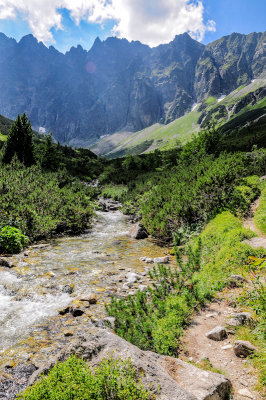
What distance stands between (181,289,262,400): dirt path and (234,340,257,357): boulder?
0.35 feet

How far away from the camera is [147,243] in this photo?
17.0m

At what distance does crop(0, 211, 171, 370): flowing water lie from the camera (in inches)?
250

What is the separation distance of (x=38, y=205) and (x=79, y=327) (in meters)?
13.7

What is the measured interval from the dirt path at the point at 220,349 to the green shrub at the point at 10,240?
460 inches

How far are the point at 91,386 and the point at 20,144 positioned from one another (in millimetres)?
49099

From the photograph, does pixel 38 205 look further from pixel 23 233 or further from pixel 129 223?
pixel 129 223

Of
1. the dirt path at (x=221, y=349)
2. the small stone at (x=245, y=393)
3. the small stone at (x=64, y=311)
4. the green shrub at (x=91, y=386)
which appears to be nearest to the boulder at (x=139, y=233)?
the small stone at (x=64, y=311)

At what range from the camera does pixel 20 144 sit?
44.5 meters

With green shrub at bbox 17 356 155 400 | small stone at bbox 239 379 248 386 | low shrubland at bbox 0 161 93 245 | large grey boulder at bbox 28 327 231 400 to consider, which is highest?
low shrubland at bbox 0 161 93 245

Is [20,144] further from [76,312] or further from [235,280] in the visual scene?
[235,280]

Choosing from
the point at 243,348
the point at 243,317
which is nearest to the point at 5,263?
the point at 243,317

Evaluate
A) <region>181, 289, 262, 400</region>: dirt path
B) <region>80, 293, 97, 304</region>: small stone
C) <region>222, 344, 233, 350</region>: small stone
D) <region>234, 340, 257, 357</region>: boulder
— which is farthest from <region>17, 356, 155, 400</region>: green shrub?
<region>80, 293, 97, 304</region>: small stone

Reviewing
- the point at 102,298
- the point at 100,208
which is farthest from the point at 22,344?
the point at 100,208

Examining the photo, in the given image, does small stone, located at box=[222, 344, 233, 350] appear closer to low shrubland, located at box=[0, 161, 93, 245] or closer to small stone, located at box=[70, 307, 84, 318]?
small stone, located at box=[70, 307, 84, 318]
